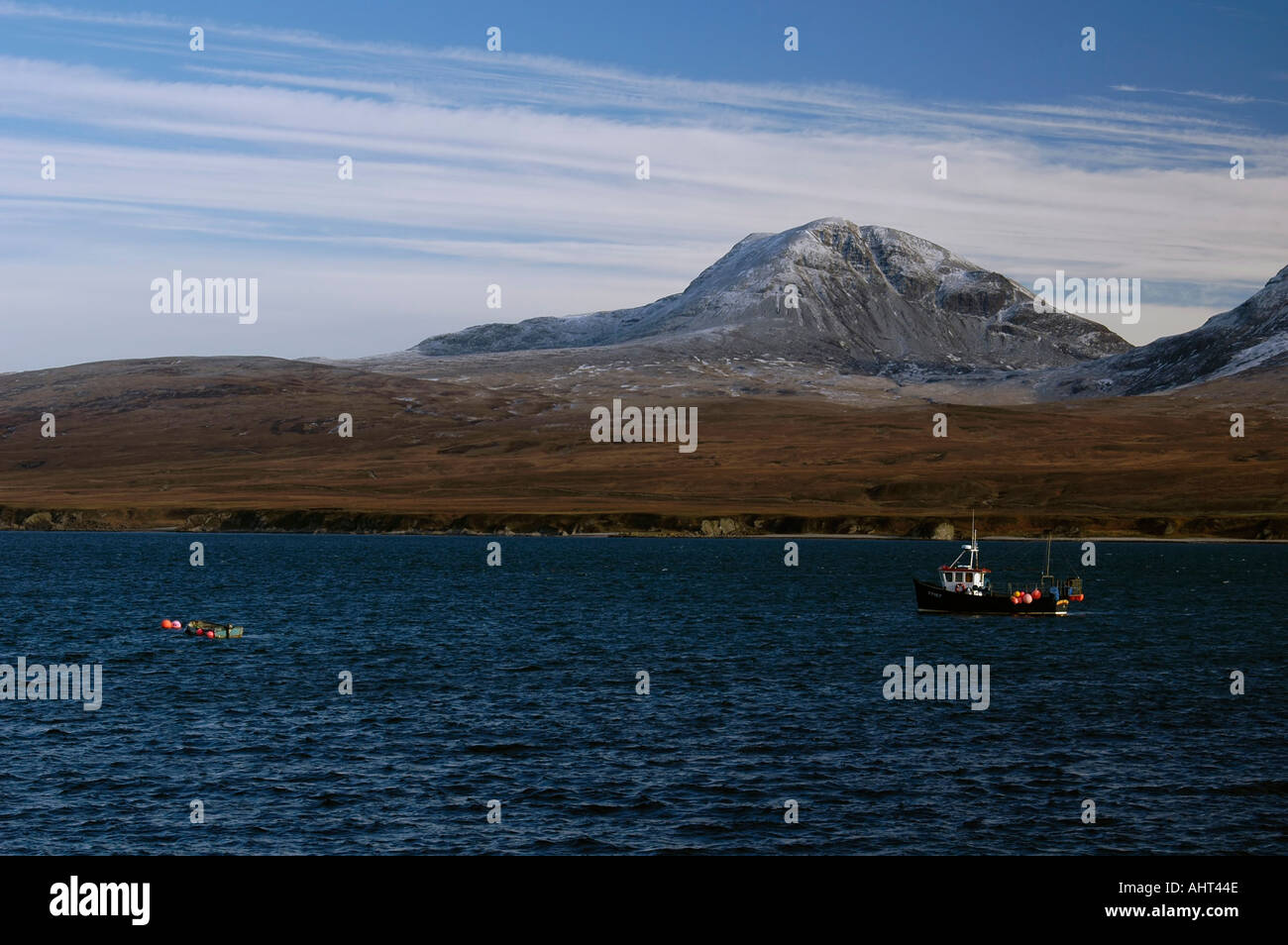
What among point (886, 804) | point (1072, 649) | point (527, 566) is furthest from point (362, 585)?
point (886, 804)

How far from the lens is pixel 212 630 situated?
83625 millimetres

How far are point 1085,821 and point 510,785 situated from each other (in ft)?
55.6

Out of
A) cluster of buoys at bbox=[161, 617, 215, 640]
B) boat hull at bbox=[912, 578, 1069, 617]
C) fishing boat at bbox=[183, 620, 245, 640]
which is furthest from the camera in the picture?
boat hull at bbox=[912, 578, 1069, 617]

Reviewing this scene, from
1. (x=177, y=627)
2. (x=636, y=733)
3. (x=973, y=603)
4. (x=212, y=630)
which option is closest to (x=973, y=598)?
(x=973, y=603)

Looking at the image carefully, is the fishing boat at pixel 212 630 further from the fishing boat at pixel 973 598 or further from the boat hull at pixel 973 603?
the boat hull at pixel 973 603

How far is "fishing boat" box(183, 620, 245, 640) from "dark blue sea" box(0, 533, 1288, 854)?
84.1 inches

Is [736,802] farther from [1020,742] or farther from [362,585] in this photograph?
[362,585]

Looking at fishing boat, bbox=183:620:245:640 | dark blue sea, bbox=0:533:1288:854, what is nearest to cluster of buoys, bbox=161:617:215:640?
fishing boat, bbox=183:620:245:640

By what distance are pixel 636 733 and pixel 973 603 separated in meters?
56.6

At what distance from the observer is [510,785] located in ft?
140

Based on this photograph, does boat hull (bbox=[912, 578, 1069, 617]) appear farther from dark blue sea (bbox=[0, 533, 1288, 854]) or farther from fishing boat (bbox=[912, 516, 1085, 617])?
dark blue sea (bbox=[0, 533, 1288, 854])

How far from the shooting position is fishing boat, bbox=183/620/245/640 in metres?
83.1

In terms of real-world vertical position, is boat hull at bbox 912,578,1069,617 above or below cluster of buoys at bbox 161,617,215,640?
below

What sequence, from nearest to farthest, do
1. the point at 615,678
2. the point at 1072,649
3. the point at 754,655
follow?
1. the point at 615,678
2. the point at 754,655
3. the point at 1072,649
